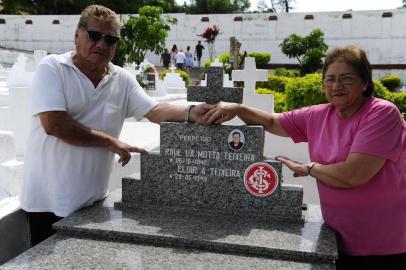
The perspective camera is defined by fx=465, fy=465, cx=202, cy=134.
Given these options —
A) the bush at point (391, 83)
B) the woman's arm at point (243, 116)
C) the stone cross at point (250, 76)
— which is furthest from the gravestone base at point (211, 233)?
the bush at point (391, 83)

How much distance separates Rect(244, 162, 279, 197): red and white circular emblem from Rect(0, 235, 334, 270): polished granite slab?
1.51 ft

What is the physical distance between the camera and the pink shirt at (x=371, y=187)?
82.3 inches

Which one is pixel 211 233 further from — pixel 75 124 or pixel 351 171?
pixel 75 124

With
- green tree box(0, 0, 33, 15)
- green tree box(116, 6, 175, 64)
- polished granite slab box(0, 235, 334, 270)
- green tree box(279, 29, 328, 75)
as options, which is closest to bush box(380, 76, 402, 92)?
green tree box(279, 29, 328, 75)

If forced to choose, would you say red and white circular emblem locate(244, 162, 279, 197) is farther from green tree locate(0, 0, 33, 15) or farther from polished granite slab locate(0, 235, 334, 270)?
green tree locate(0, 0, 33, 15)

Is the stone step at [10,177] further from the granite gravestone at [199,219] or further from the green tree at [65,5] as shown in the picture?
the green tree at [65,5]

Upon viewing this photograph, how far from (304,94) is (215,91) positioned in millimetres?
3956

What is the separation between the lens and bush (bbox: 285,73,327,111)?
6.35 meters

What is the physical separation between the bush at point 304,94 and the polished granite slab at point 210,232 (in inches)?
154

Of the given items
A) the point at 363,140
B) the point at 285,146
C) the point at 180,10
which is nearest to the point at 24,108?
the point at 285,146

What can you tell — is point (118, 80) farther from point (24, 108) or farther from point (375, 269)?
point (24, 108)

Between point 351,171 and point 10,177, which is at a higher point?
point 351,171

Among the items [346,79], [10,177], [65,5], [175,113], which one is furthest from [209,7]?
[346,79]

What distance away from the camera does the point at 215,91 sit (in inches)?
106
